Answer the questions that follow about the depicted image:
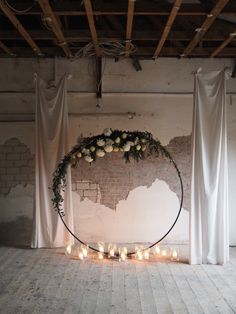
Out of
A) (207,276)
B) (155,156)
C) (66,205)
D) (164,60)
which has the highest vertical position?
(164,60)

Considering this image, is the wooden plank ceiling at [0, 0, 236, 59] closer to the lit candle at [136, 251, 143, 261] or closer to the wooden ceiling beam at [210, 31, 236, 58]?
the wooden ceiling beam at [210, 31, 236, 58]

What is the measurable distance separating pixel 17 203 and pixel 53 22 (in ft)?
11.1

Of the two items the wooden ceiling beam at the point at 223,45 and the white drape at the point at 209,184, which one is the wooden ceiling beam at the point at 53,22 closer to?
the white drape at the point at 209,184

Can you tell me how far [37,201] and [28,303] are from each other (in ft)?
7.82

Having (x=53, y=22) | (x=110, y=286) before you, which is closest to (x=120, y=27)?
(x=53, y=22)

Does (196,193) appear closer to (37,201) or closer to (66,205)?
(66,205)

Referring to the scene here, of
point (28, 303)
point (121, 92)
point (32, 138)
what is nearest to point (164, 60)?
point (121, 92)

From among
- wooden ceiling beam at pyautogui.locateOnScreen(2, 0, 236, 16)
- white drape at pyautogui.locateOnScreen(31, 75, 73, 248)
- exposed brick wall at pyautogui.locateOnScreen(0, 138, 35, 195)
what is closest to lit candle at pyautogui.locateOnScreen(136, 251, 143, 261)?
white drape at pyautogui.locateOnScreen(31, 75, 73, 248)

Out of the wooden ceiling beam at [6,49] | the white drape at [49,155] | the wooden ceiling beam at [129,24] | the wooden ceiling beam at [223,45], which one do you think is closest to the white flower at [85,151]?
the white drape at [49,155]

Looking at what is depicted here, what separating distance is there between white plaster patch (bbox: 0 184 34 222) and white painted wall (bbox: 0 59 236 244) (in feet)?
0.06

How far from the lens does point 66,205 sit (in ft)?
Answer: 21.0

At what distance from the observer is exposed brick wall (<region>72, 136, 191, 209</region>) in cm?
709

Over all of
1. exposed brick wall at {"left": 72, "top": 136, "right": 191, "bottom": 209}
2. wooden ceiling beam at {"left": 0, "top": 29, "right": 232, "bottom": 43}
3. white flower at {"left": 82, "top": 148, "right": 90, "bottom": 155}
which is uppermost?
wooden ceiling beam at {"left": 0, "top": 29, "right": 232, "bottom": 43}

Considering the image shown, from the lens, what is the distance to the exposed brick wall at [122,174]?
709 centimetres
